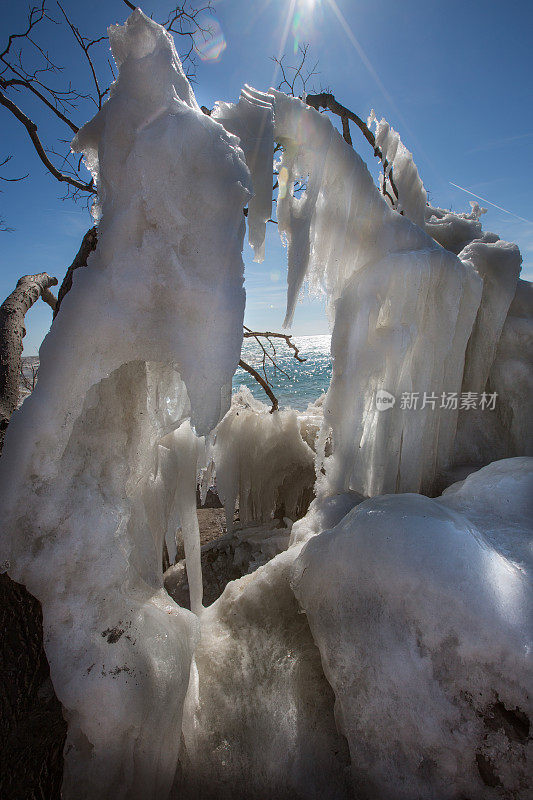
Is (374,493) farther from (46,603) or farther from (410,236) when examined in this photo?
(46,603)

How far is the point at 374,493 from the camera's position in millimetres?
3396

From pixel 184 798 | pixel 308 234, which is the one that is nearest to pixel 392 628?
pixel 184 798

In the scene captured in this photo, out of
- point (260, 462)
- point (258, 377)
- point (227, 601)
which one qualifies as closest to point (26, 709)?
point (227, 601)

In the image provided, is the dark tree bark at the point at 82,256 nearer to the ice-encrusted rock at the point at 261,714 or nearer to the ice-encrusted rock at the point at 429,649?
the ice-encrusted rock at the point at 429,649

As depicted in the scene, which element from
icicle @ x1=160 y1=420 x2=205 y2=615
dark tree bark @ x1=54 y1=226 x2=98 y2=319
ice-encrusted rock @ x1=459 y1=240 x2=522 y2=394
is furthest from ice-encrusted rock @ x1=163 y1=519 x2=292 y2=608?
dark tree bark @ x1=54 y1=226 x2=98 y2=319

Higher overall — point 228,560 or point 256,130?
point 256,130

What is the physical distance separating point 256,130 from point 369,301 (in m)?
1.34

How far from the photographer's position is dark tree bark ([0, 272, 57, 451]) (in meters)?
2.37

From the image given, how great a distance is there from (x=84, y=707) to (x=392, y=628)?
1351mm

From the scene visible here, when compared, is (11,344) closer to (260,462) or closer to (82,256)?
(82,256)

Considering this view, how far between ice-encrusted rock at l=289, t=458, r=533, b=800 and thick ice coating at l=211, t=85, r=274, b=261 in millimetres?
2086

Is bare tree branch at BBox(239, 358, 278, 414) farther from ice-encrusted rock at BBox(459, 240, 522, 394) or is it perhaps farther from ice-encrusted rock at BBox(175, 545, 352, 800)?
ice-encrusted rock at BBox(175, 545, 352, 800)

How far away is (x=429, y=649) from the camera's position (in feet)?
5.75

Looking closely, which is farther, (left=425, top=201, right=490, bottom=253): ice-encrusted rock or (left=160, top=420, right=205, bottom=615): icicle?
(left=425, top=201, right=490, bottom=253): ice-encrusted rock
